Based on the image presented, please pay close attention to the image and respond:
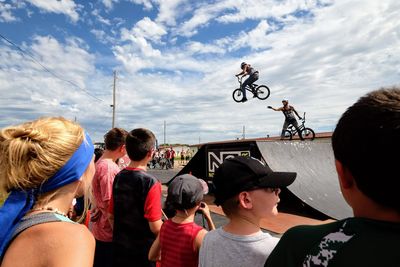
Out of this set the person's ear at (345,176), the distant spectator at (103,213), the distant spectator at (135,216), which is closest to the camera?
the person's ear at (345,176)

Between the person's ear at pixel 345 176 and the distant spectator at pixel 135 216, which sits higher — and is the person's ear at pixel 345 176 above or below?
above

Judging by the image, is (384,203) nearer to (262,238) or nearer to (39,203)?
(262,238)

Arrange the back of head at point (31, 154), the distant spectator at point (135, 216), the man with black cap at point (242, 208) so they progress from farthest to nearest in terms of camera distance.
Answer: the distant spectator at point (135, 216) → the man with black cap at point (242, 208) → the back of head at point (31, 154)

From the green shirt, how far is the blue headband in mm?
939

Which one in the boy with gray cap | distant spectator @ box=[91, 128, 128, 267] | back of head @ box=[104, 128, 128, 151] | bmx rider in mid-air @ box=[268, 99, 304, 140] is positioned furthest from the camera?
bmx rider in mid-air @ box=[268, 99, 304, 140]

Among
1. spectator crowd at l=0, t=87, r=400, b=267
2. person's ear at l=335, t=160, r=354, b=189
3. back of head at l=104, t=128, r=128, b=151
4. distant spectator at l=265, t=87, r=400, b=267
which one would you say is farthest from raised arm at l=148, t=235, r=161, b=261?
person's ear at l=335, t=160, r=354, b=189

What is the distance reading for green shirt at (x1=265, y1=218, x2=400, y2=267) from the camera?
0.73 meters

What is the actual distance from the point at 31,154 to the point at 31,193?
0.56ft

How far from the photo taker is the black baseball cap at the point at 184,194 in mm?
2086

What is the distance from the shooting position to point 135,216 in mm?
2598

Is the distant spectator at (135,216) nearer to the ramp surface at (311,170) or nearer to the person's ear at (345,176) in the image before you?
the person's ear at (345,176)

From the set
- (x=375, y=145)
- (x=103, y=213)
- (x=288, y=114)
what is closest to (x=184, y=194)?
(x=103, y=213)

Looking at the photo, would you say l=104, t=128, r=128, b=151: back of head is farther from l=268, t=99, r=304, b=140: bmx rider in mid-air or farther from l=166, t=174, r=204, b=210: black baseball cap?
l=268, t=99, r=304, b=140: bmx rider in mid-air

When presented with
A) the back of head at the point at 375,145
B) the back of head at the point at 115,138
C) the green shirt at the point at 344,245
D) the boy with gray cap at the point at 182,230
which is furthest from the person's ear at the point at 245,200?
the back of head at the point at 115,138
